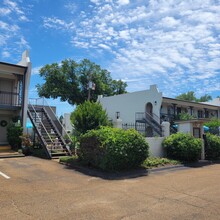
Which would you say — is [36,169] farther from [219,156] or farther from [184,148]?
[219,156]

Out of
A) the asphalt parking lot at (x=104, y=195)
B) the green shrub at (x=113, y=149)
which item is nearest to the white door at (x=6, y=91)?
the asphalt parking lot at (x=104, y=195)

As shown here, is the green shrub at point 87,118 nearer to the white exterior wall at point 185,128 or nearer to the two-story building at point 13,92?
the two-story building at point 13,92

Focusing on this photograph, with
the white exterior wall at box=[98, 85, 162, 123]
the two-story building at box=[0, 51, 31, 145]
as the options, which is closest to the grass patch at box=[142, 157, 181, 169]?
the two-story building at box=[0, 51, 31, 145]

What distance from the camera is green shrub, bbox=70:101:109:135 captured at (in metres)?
14.2

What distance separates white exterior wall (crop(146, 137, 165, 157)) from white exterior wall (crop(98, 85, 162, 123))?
1035 cm

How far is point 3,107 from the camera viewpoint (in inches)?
675

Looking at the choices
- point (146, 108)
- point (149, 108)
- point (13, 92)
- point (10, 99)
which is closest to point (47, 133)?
point (10, 99)

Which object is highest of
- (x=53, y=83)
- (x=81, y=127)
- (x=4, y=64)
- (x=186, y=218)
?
(x=53, y=83)

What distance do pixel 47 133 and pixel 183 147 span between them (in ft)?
27.3

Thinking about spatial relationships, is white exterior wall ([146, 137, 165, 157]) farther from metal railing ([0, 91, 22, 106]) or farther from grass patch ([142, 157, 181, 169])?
metal railing ([0, 91, 22, 106])

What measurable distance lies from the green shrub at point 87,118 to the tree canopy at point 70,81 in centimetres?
2211

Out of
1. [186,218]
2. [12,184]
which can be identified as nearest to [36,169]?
[12,184]

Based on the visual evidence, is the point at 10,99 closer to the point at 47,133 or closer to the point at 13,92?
the point at 13,92

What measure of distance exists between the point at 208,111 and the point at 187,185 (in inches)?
1207
